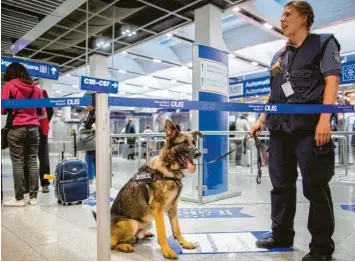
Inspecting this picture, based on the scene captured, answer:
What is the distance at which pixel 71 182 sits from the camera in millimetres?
3979

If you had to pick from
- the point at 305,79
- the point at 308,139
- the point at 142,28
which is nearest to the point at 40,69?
the point at 142,28

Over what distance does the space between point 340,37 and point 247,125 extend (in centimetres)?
372

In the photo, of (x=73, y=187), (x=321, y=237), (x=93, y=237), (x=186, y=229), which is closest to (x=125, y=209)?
(x=93, y=237)

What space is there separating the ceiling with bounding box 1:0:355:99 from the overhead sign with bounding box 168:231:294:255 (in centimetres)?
445

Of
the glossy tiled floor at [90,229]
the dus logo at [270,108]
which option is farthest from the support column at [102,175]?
the dus logo at [270,108]

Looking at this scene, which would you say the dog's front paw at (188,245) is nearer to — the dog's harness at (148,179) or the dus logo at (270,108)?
the dog's harness at (148,179)

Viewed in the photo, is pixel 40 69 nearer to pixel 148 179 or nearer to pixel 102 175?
pixel 148 179

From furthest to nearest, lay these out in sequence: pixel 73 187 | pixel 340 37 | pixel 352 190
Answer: pixel 340 37 → pixel 352 190 → pixel 73 187

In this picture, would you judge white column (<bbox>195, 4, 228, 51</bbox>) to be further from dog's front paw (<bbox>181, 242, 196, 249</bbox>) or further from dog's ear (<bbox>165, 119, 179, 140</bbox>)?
dog's front paw (<bbox>181, 242, 196, 249</bbox>)

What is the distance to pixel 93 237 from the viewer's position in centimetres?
265

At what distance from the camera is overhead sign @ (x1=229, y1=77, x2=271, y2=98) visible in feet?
27.5

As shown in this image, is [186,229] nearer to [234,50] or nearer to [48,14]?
[48,14]

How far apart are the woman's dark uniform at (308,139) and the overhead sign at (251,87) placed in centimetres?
630

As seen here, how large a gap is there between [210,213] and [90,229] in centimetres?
144
